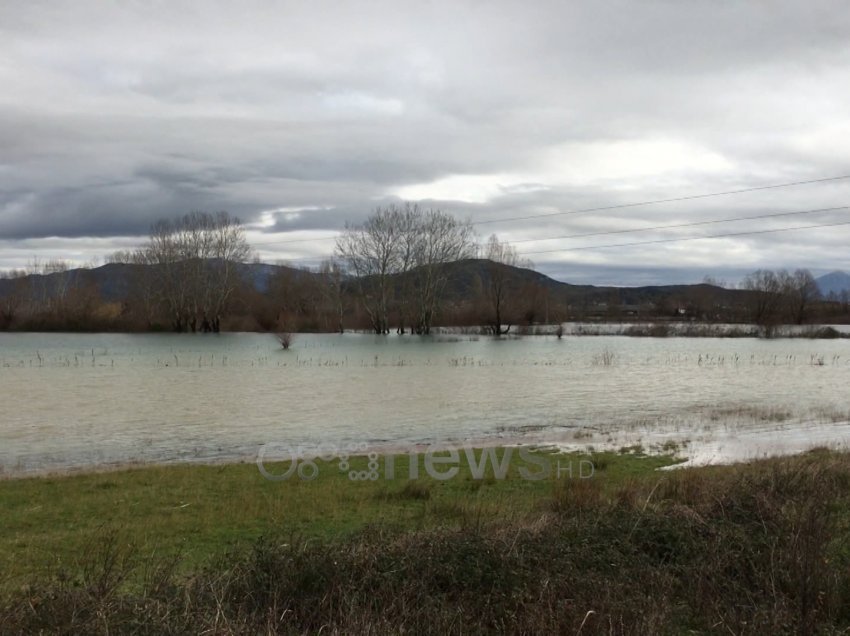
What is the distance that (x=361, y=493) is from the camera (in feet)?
41.5

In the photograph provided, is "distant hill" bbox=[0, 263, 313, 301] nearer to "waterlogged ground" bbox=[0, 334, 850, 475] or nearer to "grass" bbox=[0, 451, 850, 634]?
"waterlogged ground" bbox=[0, 334, 850, 475]

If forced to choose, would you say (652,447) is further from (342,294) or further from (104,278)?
(104,278)

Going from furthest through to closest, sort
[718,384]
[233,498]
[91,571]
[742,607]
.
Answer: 1. [718,384]
2. [233,498]
3. [91,571]
4. [742,607]

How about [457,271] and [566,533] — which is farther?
[457,271]

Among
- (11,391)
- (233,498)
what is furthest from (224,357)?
(233,498)

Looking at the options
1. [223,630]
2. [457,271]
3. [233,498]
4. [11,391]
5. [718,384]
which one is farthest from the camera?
[457,271]

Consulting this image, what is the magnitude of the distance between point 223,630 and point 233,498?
763cm

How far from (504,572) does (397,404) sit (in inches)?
935

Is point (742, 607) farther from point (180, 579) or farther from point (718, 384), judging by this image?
point (718, 384)

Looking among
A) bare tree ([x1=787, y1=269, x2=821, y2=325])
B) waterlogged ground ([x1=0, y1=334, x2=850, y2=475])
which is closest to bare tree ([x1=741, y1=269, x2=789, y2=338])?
bare tree ([x1=787, y1=269, x2=821, y2=325])

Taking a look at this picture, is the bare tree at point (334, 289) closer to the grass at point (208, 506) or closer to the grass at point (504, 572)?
the grass at point (208, 506)
